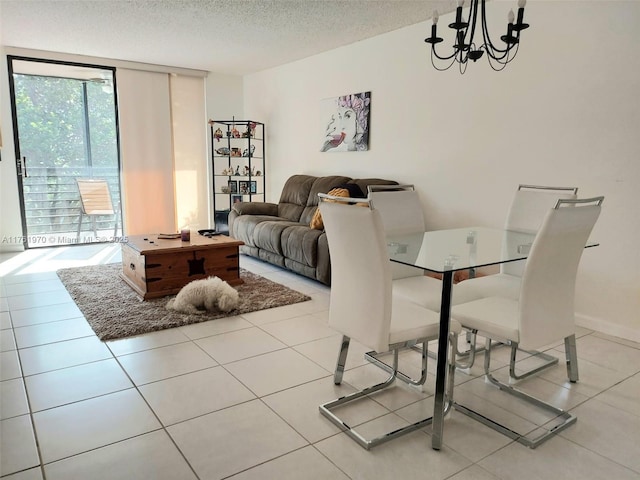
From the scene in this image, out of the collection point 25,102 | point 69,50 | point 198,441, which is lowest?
point 198,441

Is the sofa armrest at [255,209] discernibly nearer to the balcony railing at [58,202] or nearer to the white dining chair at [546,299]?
the balcony railing at [58,202]

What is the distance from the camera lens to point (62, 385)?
221cm

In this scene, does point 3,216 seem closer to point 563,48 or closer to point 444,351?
point 444,351

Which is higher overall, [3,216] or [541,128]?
[541,128]

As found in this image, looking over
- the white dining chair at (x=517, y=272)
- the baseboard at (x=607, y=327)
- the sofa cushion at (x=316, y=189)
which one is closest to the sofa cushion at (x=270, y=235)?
the sofa cushion at (x=316, y=189)

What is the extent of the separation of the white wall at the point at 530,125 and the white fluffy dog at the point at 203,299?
1.99 meters

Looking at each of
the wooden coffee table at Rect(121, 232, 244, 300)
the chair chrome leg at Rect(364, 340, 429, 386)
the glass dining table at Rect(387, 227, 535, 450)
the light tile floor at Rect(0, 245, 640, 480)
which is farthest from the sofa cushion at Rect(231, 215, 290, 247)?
the glass dining table at Rect(387, 227, 535, 450)

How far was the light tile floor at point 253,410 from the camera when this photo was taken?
165 cm

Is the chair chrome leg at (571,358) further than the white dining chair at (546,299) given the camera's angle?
Yes

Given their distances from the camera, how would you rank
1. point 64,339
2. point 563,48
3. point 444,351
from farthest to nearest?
point 563,48, point 64,339, point 444,351

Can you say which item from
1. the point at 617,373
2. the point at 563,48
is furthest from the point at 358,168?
the point at 617,373

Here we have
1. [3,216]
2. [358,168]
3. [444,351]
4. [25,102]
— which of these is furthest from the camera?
[25,102]

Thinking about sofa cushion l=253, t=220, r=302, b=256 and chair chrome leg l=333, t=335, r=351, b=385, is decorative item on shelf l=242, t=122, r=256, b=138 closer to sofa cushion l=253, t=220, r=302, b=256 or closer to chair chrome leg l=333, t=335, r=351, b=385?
sofa cushion l=253, t=220, r=302, b=256

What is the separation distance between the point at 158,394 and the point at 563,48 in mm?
3276
